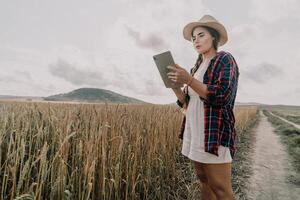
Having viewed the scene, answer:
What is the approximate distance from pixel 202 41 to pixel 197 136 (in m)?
0.58

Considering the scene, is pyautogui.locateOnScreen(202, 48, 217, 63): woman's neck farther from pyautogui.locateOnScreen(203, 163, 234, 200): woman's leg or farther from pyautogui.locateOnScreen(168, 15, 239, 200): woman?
pyautogui.locateOnScreen(203, 163, 234, 200): woman's leg

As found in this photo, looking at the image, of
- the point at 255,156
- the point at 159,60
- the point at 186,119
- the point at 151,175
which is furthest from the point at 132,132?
the point at 255,156

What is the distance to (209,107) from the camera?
1.71 m

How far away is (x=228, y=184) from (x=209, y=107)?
45 cm

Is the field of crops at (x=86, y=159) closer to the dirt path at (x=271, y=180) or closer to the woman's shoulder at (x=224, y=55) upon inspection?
the woman's shoulder at (x=224, y=55)

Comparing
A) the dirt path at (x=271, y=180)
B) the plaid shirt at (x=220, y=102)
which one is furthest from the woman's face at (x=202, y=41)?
the dirt path at (x=271, y=180)

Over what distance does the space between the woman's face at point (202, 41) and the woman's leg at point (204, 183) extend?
2.32ft

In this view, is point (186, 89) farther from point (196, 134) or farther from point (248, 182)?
point (248, 182)

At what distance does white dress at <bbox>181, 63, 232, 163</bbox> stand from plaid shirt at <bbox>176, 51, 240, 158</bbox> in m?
0.05

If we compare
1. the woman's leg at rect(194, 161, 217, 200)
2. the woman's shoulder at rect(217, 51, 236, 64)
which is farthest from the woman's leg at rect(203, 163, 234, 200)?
the woman's shoulder at rect(217, 51, 236, 64)

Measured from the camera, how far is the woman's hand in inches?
64.9

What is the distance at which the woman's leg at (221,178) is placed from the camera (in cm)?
168

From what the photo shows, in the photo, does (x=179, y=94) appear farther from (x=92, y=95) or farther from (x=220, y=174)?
(x=92, y=95)

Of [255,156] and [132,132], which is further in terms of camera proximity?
[255,156]
